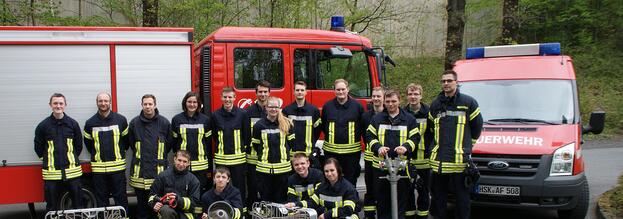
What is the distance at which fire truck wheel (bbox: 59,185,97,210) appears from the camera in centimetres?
597

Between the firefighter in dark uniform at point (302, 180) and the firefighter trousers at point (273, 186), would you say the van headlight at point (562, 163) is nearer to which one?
the firefighter in dark uniform at point (302, 180)

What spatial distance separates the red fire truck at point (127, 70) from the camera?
578 cm

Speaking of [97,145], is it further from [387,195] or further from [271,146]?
[387,195]

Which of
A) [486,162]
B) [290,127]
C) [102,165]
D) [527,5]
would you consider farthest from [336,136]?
[527,5]

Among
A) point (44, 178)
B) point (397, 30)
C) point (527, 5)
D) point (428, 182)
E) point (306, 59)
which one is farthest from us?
point (527, 5)

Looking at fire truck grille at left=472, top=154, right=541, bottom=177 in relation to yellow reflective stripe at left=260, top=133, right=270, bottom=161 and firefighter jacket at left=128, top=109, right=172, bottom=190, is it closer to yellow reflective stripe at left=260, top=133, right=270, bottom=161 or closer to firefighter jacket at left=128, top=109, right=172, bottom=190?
yellow reflective stripe at left=260, top=133, right=270, bottom=161

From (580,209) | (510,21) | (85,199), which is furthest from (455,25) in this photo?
(85,199)

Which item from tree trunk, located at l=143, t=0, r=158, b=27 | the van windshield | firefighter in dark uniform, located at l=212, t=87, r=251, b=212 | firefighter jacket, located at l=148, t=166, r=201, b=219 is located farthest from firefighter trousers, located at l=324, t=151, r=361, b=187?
tree trunk, located at l=143, t=0, r=158, b=27

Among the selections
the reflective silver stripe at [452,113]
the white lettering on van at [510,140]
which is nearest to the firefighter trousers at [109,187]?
the reflective silver stripe at [452,113]

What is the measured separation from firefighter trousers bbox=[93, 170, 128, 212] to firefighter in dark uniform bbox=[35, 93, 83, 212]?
8.5 inches

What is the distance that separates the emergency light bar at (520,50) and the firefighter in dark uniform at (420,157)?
2.01 metres

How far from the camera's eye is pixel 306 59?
6.98 metres

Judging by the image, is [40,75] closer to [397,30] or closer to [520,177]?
[520,177]

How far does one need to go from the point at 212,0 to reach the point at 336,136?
8.45 meters
